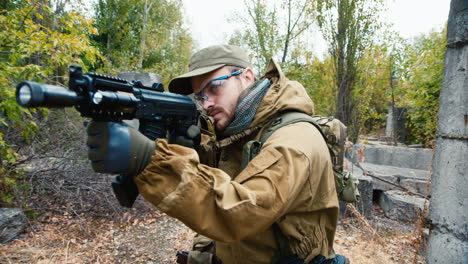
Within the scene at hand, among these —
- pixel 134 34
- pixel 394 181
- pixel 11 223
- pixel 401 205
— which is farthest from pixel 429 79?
pixel 134 34

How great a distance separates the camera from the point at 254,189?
106cm

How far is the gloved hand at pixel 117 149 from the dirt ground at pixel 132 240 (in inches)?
98.6

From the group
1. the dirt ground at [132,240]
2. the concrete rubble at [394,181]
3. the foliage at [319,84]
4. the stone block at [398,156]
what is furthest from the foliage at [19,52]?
the foliage at [319,84]

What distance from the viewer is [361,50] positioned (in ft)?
25.7

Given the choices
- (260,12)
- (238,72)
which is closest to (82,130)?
(238,72)

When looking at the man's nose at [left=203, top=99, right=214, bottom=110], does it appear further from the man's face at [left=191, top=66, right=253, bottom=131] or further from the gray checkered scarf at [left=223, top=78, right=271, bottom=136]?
the gray checkered scarf at [left=223, top=78, right=271, bottom=136]

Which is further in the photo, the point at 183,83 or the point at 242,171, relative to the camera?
the point at 183,83

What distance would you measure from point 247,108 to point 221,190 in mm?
660

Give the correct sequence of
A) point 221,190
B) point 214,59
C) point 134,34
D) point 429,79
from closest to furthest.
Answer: point 221,190, point 214,59, point 429,79, point 134,34

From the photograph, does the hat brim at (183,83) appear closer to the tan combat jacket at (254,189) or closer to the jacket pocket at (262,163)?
the tan combat jacket at (254,189)

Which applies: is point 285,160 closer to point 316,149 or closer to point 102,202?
point 316,149

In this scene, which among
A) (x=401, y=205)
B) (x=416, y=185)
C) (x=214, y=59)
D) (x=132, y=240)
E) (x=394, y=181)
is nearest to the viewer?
(x=214, y=59)

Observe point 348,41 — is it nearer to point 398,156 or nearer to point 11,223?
point 398,156

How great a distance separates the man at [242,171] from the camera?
39.9 inches
